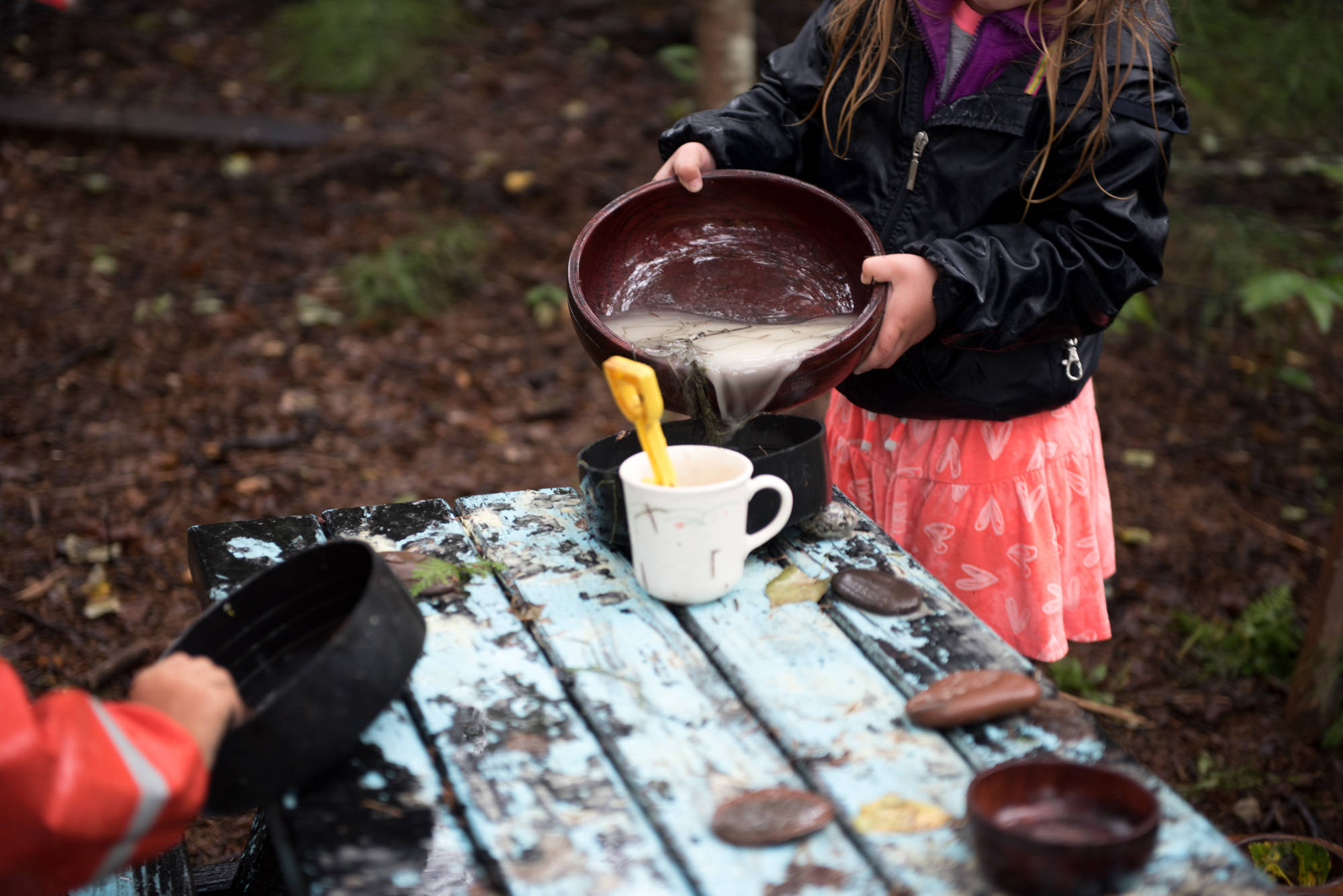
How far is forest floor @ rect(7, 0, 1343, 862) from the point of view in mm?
2977

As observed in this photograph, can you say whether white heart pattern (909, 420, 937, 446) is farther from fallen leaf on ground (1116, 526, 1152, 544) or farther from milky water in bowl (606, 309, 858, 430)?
fallen leaf on ground (1116, 526, 1152, 544)

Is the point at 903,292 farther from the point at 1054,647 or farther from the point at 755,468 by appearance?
the point at 1054,647

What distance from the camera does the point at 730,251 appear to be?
1934mm

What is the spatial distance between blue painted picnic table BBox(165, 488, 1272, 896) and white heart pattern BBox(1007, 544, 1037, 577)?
0.50 metres

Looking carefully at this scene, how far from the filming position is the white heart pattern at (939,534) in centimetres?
214

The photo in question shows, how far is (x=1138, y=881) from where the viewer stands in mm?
1048

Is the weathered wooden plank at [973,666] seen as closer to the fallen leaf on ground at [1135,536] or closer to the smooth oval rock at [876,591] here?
the smooth oval rock at [876,591]

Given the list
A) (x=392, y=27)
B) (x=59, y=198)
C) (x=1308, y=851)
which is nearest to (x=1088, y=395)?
(x=1308, y=851)

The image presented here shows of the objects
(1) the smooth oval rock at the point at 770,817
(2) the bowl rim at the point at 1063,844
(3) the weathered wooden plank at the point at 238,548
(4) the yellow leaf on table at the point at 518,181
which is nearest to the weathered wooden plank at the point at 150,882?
(3) the weathered wooden plank at the point at 238,548

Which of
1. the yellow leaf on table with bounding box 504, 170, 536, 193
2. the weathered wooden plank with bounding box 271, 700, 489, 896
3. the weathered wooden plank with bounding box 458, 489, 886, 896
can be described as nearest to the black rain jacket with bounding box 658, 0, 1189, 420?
the weathered wooden plank with bounding box 458, 489, 886, 896

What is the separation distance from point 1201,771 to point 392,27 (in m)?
6.02

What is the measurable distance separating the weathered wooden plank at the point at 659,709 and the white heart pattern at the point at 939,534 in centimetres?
77

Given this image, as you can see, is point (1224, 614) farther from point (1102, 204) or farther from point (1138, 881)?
point (1138, 881)

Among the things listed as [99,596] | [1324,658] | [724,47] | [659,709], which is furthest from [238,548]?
[724,47]
